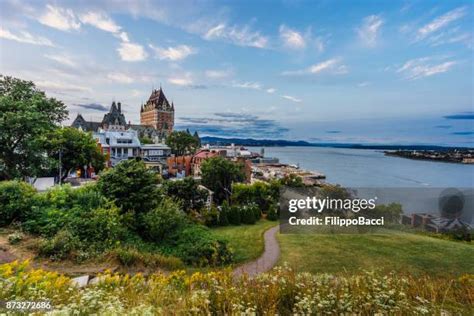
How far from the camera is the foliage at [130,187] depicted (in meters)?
7.04

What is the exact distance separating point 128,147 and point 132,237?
21370 mm

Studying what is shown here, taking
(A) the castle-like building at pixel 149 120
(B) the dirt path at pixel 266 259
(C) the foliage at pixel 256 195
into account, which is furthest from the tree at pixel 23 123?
(A) the castle-like building at pixel 149 120

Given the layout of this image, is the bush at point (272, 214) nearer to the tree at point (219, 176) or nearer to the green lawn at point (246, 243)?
the green lawn at point (246, 243)

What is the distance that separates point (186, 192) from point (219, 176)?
397cm

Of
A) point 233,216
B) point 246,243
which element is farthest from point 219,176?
point 246,243

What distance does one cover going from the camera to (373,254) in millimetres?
7621

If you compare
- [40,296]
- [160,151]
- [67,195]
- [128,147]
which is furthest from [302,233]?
[160,151]

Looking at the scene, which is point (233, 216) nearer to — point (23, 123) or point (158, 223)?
point (158, 223)

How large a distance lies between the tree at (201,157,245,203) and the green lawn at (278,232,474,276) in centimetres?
749

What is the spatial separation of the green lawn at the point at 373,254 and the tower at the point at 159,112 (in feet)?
200

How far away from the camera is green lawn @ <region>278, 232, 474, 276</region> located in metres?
6.62

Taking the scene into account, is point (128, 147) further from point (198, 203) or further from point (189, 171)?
point (198, 203)

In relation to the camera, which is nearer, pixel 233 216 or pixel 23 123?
pixel 23 123

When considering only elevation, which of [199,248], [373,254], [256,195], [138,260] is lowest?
[373,254]
